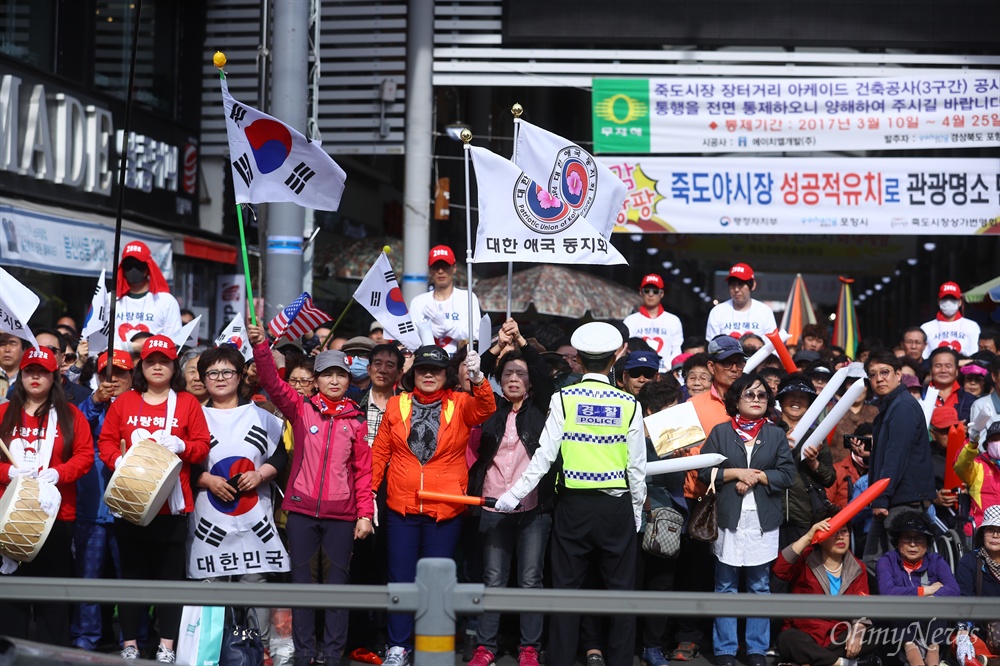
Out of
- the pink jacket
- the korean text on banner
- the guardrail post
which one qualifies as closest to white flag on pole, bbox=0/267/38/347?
the pink jacket

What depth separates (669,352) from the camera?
11719 millimetres

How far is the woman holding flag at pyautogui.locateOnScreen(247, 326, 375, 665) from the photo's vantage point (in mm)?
7289

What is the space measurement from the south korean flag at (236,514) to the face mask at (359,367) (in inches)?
74.7

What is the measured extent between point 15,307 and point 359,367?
2.56 metres

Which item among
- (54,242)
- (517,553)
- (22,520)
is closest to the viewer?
(22,520)

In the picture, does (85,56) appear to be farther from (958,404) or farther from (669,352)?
(958,404)

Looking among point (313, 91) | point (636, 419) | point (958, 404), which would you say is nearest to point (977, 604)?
point (636, 419)

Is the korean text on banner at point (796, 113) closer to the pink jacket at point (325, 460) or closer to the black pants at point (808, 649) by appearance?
the pink jacket at point (325, 460)

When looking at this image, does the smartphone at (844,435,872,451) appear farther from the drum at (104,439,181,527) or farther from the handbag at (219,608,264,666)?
the drum at (104,439,181,527)

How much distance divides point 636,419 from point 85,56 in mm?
11238

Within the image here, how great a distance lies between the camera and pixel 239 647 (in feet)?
22.6

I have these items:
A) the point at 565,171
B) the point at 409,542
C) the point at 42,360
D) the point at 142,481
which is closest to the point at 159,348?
the point at 42,360

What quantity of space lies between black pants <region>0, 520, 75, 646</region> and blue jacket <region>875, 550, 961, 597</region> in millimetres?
4799

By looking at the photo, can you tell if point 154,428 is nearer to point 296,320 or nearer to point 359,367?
point 296,320
